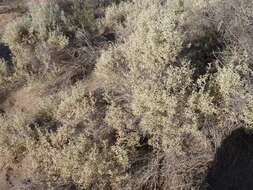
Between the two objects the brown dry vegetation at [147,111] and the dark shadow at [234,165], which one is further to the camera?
the brown dry vegetation at [147,111]

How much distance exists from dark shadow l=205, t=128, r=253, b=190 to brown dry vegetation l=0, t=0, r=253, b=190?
0.04 ft

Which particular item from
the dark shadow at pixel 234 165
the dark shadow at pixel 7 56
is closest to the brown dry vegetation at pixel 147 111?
the dark shadow at pixel 234 165

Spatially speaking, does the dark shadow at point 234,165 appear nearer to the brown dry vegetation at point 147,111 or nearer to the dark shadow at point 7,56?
the brown dry vegetation at point 147,111

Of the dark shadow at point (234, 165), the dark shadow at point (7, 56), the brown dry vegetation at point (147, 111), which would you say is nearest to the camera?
the dark shadow at point (234, 165)

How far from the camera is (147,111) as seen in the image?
5.42 m

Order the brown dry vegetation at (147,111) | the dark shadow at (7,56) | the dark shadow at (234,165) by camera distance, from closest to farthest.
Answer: the dark shadow at (234,165) → the brown dry vegetation at (147,111) → the dark shadow at (7,56)

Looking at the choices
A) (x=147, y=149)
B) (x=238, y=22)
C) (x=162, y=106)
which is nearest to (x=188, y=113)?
(x=162, y=106)

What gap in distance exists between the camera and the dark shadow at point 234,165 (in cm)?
505

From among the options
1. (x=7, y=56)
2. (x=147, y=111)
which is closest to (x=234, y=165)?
(x=147, y=111)

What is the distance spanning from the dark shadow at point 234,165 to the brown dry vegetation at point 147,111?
12mm

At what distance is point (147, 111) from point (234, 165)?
48.8 inches

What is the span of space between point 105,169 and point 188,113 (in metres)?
1.20

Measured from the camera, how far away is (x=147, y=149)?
5.66 meters

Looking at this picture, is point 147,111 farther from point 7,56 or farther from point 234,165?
point 7,56
